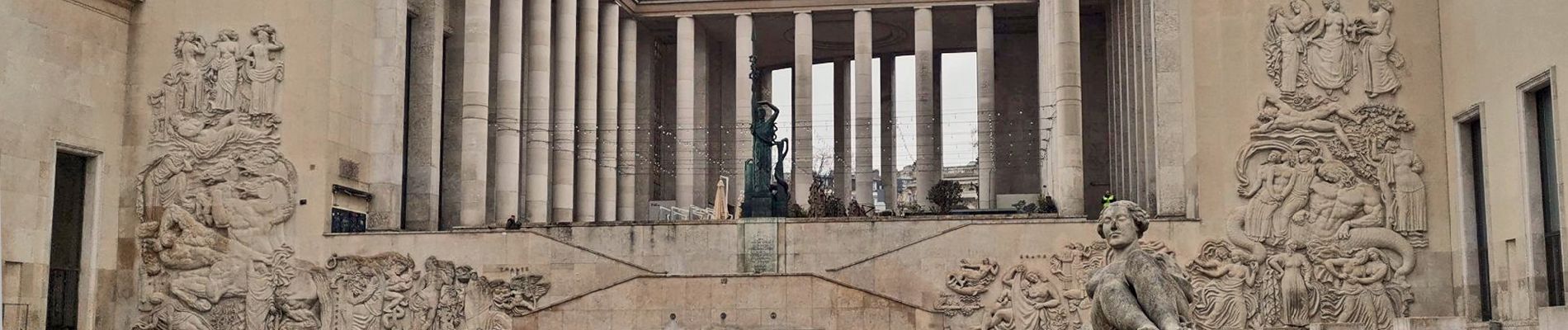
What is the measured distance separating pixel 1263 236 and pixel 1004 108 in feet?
62.6

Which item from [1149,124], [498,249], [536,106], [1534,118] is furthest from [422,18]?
[1534,118]

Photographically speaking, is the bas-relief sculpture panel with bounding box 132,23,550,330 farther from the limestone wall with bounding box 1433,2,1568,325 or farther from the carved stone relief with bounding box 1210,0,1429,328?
the limestone wall with bounding box 1433,2,1568,325

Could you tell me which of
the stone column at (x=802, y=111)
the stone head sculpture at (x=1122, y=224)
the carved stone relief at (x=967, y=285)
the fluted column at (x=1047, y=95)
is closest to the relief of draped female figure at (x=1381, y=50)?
the fluted column at (x=1047, y=95)

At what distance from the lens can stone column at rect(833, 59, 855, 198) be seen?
47750 millimetres

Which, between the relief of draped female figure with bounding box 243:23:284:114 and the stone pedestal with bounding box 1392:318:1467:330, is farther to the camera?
the relief of draped female figure with bounding box 243:23:284:114

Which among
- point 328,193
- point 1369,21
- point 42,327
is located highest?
point 1369,21

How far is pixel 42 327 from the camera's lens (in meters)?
29.8

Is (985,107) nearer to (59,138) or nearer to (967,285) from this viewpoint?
(967,285)

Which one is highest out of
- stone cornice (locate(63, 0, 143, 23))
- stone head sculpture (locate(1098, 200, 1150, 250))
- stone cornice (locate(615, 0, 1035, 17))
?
stone cornice (locate(615, 0, 1035, 17))

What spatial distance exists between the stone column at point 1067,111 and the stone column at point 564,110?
10443 millimetres

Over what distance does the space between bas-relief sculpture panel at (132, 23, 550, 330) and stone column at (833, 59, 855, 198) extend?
17722 millimetres

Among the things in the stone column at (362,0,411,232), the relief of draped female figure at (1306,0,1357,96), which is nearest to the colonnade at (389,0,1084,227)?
the stone column at (362,0,411,232)

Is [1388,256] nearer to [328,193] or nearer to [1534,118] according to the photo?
[1534,118]

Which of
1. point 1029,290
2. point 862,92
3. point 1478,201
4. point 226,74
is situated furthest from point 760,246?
point 862,92
